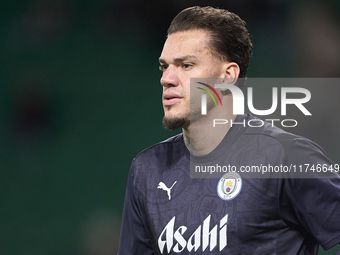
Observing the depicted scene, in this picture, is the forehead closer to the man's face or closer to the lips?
the man's face

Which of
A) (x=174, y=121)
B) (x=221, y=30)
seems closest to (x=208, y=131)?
(x=174, y=121)

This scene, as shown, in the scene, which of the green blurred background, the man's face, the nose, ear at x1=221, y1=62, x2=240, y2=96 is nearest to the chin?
the man's face

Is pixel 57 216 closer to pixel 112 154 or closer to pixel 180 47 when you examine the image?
pixel 112 154

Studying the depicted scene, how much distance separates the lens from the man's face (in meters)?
1.77

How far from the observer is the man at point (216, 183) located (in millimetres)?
1611

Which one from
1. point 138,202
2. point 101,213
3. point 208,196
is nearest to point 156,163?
point 138,202

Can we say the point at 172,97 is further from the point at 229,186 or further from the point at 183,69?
the point at 229,186

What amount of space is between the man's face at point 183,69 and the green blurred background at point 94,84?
6.52 ft

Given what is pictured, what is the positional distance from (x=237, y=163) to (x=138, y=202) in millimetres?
443

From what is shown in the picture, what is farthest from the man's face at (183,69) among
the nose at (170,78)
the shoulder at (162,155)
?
the shoulder at (162,155)

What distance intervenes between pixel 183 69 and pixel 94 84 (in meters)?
2.35

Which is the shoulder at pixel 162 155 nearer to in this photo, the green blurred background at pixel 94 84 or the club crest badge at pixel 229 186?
the club crest badge at pixel 229 186

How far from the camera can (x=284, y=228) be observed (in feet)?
5.34

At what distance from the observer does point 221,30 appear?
1.92 m
